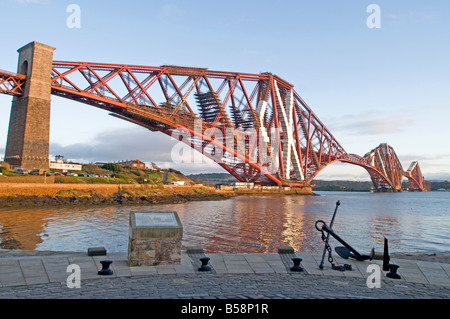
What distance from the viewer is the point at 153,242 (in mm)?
9875

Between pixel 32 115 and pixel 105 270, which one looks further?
pixel 32 115

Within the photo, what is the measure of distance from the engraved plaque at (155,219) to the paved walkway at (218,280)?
1.12m

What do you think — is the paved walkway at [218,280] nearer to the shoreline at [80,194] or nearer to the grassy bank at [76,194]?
the shoreline at [80,194]

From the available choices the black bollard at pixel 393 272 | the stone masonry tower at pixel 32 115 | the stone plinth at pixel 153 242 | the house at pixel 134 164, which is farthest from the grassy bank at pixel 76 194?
the house at pixel 134 164

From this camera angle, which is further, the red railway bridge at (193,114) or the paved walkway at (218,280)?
the red railway bridge at (193,114)

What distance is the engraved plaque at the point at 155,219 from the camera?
9.98 meters

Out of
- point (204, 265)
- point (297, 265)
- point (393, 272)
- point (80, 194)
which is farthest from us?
point (80, 194)

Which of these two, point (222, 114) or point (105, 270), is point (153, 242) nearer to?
point (105, 270)

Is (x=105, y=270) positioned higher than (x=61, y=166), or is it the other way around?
(x=61, y=166)

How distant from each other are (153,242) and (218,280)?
2.16 meters

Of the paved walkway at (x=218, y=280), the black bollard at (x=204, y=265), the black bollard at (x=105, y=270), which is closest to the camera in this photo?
the paved walkway at (x=218, y=280)

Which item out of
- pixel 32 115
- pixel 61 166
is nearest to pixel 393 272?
pixel 32 115

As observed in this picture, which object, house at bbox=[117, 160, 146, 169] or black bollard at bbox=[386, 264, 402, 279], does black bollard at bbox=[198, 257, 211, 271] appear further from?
house at bbox=[117, 160, 146, 169]
